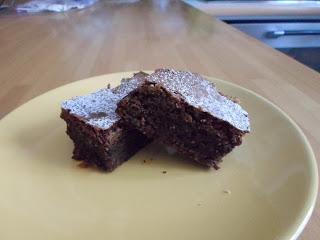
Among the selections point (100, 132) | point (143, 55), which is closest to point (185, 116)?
point (100, 132)

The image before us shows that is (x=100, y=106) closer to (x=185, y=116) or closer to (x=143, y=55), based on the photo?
(x=185, y=116)

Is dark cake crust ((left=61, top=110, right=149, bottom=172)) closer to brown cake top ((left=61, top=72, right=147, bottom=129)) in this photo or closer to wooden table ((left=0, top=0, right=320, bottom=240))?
brown cake top ((left=61, top=72, right=147, bottom=129))

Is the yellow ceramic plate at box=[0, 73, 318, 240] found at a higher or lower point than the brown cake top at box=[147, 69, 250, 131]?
lower

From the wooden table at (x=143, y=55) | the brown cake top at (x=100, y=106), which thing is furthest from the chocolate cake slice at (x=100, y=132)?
the wooden table at (x=143, y=55)

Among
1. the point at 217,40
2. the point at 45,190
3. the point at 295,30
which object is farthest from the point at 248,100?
the point at 295,30

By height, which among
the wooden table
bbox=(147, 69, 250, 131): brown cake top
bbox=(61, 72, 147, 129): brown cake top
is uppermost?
bbox=(147, 69, 250, 131): brown cake top

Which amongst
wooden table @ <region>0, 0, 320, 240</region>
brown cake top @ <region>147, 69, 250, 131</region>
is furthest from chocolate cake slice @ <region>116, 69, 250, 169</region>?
wooden table @ <region>0, 0, 320, 240</region>
